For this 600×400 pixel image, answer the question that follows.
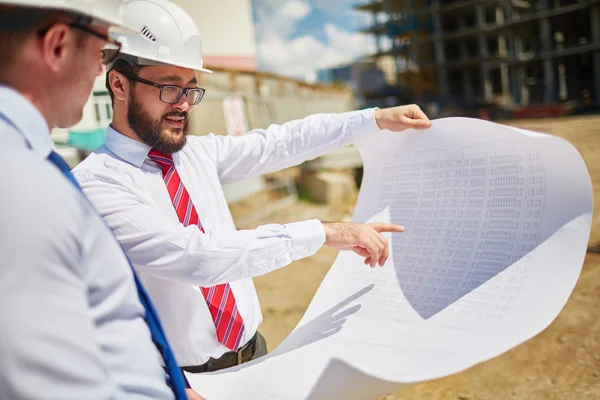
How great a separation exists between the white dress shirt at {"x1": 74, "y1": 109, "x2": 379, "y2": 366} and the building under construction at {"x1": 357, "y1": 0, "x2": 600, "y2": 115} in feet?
92.8

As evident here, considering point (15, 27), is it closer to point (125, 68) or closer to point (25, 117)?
point (25, 117)

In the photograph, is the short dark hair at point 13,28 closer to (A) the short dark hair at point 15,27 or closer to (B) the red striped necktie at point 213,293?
(A) the short dark hair at point 15,27

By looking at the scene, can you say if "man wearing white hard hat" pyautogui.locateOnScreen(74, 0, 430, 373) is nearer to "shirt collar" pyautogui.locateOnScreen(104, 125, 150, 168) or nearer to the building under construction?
"shirt collar" pyautogui.locateOnScreen(104, 125, 150, 168)

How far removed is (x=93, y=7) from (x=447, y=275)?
116cm

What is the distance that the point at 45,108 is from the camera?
86 centimetres

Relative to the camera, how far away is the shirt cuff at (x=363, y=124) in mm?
1919

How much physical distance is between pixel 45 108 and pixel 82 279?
0.31m

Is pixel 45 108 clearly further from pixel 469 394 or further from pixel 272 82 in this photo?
pixel 272 82

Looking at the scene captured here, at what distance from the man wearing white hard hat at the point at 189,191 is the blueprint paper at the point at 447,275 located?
0.14 m

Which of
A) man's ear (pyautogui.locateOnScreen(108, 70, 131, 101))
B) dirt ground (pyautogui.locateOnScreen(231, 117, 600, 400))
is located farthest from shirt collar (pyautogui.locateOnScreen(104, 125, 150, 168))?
dirt ground (pyautogui.locateOnScreen(231, 117, 600, 400))

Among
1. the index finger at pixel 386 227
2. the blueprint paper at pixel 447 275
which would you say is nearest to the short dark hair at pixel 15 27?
the blueprint paper at pixel 447 275

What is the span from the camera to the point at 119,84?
1709 millimetres

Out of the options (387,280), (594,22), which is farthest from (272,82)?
(594,22)

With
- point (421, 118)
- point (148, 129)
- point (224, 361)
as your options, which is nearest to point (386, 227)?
point (421, 118)
